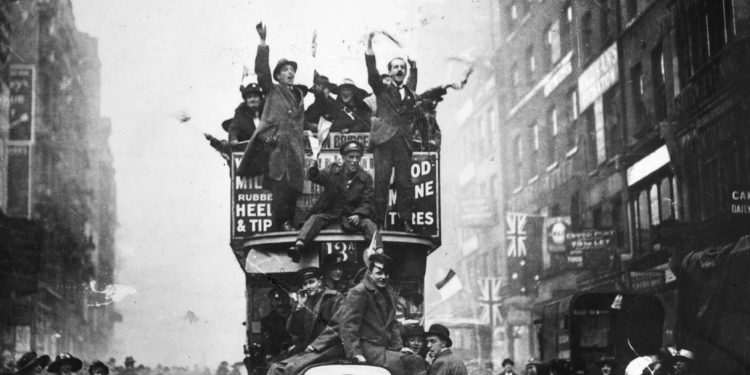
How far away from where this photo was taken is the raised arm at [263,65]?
1106 cm

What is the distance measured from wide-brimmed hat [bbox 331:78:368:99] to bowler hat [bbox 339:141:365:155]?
0.86m

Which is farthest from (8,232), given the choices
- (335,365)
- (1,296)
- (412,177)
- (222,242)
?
(335,365)

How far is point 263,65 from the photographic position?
1120 cm

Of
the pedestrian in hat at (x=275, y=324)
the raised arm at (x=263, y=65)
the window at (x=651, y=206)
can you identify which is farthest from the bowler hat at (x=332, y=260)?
the window at (x=651, y=206)

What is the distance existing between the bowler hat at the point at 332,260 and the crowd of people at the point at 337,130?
0.51 m

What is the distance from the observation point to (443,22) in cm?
1251

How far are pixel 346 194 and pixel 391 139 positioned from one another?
829 millimetres

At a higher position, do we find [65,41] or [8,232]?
[65,41]

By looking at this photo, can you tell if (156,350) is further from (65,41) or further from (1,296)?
(65,41)

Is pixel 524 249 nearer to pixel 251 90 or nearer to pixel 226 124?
pixel 226 124

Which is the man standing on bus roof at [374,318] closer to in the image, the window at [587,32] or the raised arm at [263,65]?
the raised arm at [263,65]

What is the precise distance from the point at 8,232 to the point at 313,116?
4.07 meters

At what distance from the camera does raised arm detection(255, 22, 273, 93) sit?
1106 cm

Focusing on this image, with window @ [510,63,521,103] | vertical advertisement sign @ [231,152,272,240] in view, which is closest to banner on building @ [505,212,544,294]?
window @ [510,63,521,103]
